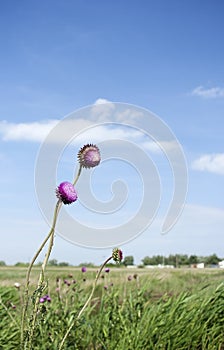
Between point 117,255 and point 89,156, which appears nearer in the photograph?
point 89,156

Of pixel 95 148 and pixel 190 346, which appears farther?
pixel 190 346

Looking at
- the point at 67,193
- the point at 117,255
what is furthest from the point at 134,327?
the point at 67,193

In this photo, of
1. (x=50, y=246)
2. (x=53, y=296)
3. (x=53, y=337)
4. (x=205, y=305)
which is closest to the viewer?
(x=50, y=246)

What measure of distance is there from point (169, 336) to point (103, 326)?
593 mm

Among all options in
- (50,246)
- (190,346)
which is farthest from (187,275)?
(50,246)

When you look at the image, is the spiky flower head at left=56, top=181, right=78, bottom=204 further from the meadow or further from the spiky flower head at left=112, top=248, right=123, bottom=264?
the meadow

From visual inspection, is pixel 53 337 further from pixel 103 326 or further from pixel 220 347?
pixel 220 347

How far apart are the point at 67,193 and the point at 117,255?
51cm

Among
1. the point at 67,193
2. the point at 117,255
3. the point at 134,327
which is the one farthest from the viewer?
the point at 134,327

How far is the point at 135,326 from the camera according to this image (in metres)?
4.36

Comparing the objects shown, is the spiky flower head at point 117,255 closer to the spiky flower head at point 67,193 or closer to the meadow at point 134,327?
the spiky flower head at point 67,193

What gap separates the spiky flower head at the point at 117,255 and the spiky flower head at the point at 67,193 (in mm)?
452

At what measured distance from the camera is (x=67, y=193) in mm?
2211

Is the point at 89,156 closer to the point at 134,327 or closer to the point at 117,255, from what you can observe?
the point at 117,255
